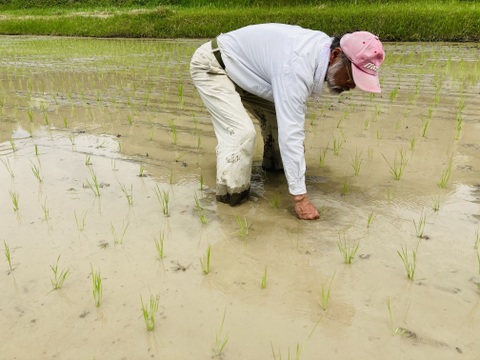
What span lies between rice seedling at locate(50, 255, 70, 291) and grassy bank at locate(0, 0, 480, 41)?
31.1 ft

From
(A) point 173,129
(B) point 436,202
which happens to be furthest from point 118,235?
(B) point 436,202

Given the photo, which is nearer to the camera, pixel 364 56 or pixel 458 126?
pixel 364 56

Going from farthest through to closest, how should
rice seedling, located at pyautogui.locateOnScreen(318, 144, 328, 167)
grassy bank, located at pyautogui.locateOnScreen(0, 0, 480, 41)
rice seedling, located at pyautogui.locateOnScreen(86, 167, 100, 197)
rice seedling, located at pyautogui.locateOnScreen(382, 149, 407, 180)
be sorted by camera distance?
grassy bank, located at pyautogui.locateOnScreen(0, 0, 480, 41), rice seedling, located at pyautogui.locateOnScreen(318, 144, 328, 167), rice seedling, located at pyautogui.locateOnScreen(382, 149, 407, 180), rice seedling, located at pyautogui.locateOnScreen(86, 167, 100, 197)

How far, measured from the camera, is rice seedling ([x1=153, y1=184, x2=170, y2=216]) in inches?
101

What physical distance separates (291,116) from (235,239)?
0.70 metres

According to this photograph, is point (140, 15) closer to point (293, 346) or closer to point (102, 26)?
point (102, 26)

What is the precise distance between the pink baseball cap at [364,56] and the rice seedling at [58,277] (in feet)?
5.26

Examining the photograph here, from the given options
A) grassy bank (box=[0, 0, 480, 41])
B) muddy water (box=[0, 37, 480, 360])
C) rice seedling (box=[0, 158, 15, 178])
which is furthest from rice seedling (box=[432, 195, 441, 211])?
grassy bank (box=[0, 0, 480, 41])

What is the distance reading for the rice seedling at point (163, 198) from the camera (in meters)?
2.55

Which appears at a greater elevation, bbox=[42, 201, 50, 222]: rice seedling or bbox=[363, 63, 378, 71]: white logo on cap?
bbox=[363, 63, 378, 71]: white logo on cap

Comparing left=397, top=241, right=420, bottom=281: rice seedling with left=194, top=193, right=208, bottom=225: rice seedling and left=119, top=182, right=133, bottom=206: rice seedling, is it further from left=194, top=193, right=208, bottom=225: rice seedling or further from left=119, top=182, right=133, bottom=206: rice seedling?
left=119, top=182, right=133, bottom=206: rice seedling

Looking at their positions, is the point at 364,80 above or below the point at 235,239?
above

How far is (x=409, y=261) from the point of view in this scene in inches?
80.0

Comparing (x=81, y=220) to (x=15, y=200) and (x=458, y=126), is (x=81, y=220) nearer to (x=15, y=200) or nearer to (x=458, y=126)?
(x=15, y=200)
